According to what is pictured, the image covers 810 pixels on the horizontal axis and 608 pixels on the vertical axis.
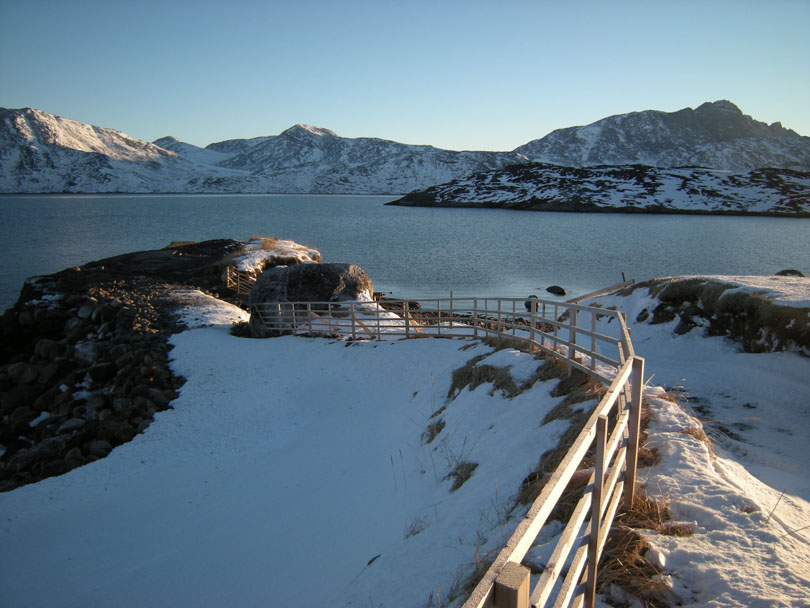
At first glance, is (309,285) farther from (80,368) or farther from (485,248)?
(485,248)

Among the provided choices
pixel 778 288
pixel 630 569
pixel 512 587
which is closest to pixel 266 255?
pixel 778 288

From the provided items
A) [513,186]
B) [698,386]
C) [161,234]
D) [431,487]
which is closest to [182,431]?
[431,487]

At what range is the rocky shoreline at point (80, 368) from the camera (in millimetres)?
12477

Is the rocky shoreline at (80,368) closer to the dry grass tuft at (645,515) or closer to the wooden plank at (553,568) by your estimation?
the dry grass tuft at (645,515)

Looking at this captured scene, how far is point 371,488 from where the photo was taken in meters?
8.77

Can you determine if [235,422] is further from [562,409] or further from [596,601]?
[596,601]

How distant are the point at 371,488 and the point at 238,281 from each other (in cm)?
2268

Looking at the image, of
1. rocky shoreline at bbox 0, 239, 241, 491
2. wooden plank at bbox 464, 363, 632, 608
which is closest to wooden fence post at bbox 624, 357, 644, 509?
wooden plank at bbox 464, 363, 632, 608

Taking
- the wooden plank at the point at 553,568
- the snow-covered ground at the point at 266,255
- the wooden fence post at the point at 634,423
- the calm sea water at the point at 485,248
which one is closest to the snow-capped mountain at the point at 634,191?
the calm sea water at the point at 485,248

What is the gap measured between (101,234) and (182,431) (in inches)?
2565

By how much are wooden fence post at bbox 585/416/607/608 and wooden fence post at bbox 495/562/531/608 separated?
1.15 meters

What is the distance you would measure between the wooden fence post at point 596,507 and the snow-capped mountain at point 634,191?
11924cm

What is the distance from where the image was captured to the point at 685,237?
A: 2477 inches

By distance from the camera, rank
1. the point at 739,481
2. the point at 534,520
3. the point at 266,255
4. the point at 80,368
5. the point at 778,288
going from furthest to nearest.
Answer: the point at 266,255
the point at 80,368
the point at 778,288
the point at 739,481
the point at 534,520
